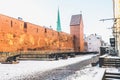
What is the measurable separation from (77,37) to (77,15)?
890 cm

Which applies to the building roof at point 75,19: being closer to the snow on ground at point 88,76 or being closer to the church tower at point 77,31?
the church tower at point 77,31

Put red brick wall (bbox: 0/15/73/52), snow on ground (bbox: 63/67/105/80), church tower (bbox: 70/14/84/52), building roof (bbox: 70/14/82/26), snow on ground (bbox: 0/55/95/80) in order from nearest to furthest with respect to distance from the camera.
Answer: snow on ground (bbox: 63/67/105/80)
snow on ground (bbox: 0/55/95/80)
red brick wall (bbox: 0/15/73/52)
church tower (bbox: 70/14/84/52)
building roof (bbox: 70/14/82/26)

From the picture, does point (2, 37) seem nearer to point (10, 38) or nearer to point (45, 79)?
point (10, 38)

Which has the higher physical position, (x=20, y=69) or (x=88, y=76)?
(x=88, y=76)

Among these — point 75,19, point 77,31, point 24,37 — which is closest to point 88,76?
point 24,37

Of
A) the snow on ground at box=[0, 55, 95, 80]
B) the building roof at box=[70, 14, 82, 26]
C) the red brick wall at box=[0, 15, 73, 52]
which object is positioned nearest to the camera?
the snow on ground at box=[0, 55, 95, 80]

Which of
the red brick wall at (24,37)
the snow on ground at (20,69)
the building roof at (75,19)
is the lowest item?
the snow on ground at (20,69)

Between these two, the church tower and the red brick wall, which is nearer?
the red brick wall

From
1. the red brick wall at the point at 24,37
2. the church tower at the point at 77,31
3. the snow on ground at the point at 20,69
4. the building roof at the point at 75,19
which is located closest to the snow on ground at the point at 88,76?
the snow on ground at the point at 20,69

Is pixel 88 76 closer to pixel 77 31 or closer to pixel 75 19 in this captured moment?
pixel 77 31

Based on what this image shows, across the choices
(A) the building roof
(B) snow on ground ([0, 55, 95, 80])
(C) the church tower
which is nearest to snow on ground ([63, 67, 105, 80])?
(B) snow on ground ([0, 55, 95, 80])

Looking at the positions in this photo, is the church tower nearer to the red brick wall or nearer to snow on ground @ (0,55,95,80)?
the red brick wall

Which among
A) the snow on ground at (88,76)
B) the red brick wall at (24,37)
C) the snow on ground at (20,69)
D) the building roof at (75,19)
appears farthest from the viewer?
the building roof at (75,19)

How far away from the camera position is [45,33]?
130 ft
